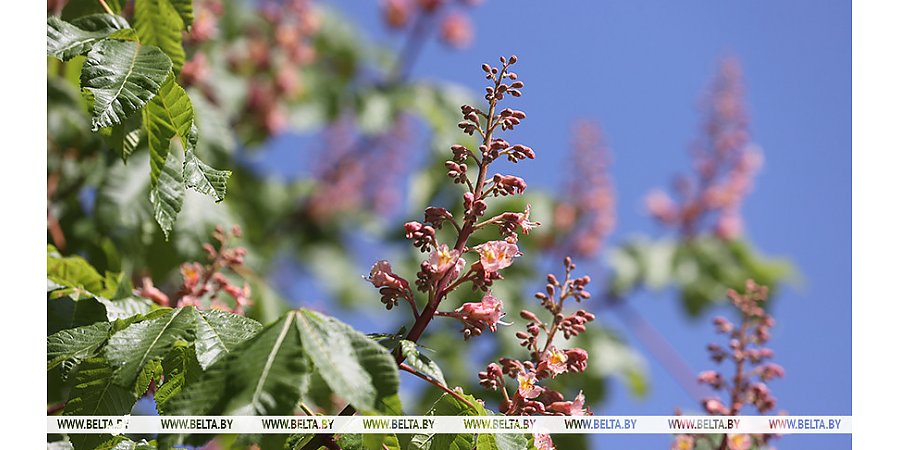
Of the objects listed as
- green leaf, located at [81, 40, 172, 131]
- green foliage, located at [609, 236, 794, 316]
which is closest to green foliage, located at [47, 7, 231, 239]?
green leaf, located at [81, 40, 172, 131]

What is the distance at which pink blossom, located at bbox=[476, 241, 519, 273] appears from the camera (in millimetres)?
1520

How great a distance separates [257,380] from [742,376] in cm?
113

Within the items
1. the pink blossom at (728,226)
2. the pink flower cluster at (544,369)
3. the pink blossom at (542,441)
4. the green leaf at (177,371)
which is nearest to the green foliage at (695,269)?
the pink blossom at (728,226)

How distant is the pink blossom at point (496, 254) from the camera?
152 centimetres

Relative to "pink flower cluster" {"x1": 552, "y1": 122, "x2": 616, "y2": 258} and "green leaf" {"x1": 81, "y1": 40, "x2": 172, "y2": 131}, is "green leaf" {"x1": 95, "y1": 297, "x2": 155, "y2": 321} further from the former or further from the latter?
"pink flower cluster" {"x1": 552, "y1": 122, "x2": 616, "y2": 258}

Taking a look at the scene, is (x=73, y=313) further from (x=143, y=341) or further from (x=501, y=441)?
(x=501, y=441)

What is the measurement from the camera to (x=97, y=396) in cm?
160

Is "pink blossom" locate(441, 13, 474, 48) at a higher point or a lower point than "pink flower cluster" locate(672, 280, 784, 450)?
higher

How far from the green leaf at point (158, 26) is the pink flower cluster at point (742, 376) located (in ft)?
3.97

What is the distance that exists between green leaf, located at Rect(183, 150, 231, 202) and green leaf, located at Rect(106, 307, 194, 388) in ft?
0.60

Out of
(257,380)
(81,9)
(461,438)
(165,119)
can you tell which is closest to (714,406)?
(461,438)

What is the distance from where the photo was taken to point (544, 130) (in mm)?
2746
